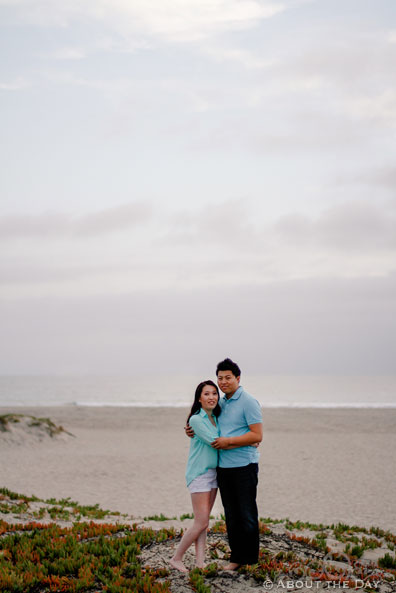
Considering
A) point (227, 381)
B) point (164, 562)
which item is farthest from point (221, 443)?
point (164, 562)

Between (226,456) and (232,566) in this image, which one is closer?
(226,456)

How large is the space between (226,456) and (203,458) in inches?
11.0

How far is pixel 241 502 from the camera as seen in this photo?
5.83 m

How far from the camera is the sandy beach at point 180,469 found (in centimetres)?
1318

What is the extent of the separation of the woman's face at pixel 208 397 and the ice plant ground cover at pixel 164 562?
2.03m

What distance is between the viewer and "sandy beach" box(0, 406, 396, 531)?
1318 cm

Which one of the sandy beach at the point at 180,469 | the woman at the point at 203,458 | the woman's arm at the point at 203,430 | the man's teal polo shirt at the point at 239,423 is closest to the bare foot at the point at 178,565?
the woman at the point at 203,458

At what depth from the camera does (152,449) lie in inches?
861

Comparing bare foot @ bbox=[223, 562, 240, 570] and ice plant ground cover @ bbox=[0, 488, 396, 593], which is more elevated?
bare foot @ bbox=[223, 562, 240, 570]

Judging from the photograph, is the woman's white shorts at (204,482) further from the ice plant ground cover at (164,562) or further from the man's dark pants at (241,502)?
the ice plant ground cover at (164,562)

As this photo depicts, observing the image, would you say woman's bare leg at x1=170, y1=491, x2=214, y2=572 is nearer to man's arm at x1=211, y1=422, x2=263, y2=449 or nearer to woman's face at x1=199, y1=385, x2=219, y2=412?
man's arm at x1=211, y1=422, x2=263, y2=449

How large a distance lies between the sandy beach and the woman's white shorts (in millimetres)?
7064

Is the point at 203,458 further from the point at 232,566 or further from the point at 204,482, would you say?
the point at 232,566

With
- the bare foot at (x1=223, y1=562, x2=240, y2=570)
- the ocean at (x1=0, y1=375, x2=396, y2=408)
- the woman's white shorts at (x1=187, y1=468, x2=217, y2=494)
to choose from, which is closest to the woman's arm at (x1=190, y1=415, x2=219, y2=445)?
the woman's white shorts at (x1=187, y1=468, x2=217, y2=494)
